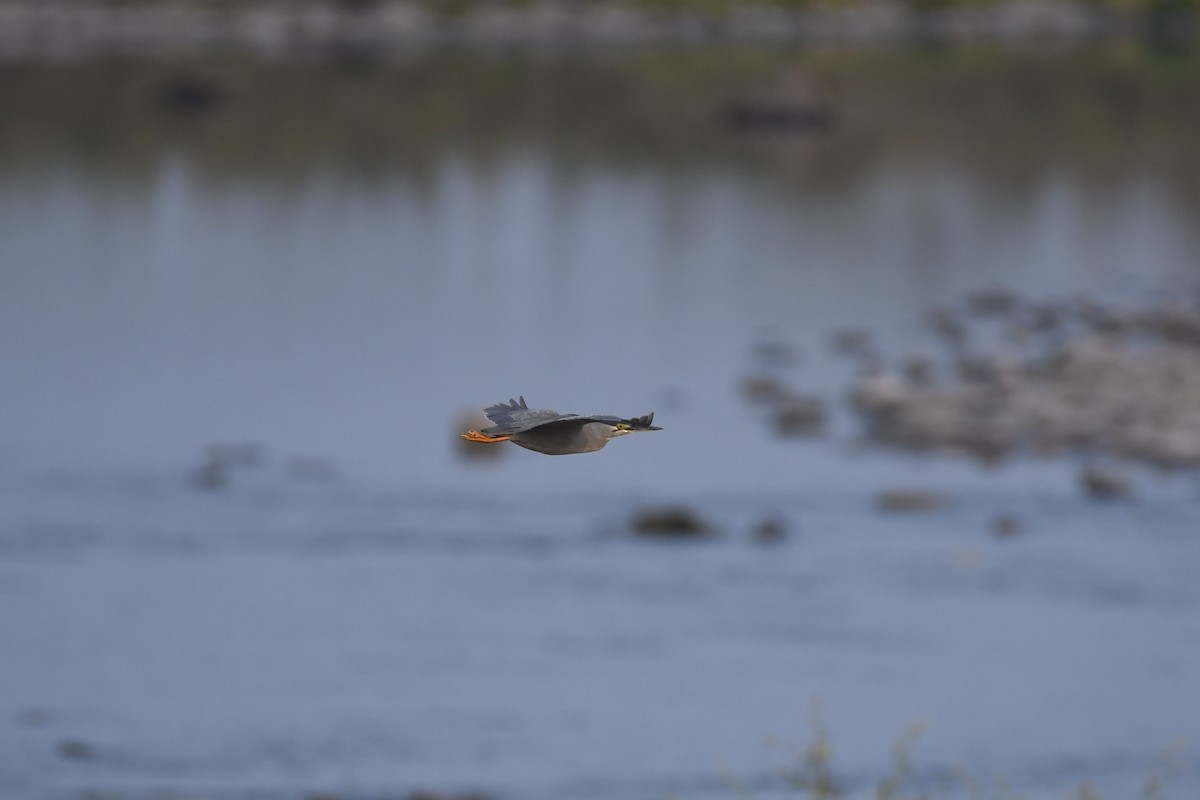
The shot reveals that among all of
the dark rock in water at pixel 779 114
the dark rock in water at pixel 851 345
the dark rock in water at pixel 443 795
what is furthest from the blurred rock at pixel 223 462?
the dark rock in water at pixel 779 114

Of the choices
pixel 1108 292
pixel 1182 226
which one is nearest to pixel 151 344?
pixel 1108 292

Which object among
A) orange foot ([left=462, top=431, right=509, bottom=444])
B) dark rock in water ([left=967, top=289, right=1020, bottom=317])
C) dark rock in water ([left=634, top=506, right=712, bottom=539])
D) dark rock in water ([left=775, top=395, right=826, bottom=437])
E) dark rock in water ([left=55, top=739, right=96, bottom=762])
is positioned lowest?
dark rock in water ([left=55, top=739, right=96, bottom=762])

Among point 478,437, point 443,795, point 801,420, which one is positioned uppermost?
point 801,420

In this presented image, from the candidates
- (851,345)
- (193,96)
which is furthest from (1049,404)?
(193,96)

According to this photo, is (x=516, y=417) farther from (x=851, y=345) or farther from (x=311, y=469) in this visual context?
(x=851, y=345)

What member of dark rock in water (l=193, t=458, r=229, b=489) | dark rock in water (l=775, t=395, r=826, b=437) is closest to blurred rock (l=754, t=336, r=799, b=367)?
dark rock in water (l=775, t=395, r=826, b=437)

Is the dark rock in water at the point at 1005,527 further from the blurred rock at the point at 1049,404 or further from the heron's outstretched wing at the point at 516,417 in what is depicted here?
the heron's outstretched wing at the point at 516,417

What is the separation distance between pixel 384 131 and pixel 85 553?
192ft

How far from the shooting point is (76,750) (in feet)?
101

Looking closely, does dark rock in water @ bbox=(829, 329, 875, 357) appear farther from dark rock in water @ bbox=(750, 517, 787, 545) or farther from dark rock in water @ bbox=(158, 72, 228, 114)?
dark rock in water @ bbox=(158, 72, 228, 114)

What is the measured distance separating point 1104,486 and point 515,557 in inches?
431

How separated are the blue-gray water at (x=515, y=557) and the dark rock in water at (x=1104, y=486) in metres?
0.32

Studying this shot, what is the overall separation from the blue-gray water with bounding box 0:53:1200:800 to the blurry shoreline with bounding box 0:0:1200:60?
66945mm

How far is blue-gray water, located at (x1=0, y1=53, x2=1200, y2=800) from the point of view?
31.9 metres
